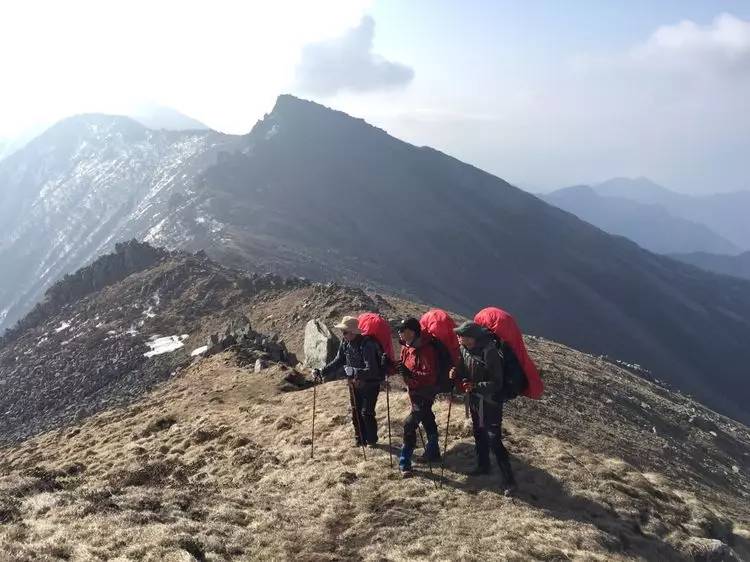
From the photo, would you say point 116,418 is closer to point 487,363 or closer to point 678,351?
point 487,363

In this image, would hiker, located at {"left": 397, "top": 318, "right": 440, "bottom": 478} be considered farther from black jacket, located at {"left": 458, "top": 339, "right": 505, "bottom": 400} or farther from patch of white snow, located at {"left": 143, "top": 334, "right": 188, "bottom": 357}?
patch of white snow, located at {"left": 143, "top": 334, "right": 188, "bottom": 357}

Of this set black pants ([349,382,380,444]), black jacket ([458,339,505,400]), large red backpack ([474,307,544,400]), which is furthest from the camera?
black pants ([349,382,380,444])

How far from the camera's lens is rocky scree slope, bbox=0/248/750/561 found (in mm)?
10680

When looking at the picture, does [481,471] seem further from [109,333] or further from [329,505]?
[109,333]

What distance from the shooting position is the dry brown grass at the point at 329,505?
10.4 m

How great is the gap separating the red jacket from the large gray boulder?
32.8ft

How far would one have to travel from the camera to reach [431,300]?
106 m

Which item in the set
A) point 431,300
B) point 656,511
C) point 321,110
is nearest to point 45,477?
point 656,511

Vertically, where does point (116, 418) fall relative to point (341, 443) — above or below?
below

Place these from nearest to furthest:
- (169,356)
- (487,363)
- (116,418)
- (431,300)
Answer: (487,363) → (116,418) → (169,356) → (431,300)

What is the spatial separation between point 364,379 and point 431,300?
9124 cm

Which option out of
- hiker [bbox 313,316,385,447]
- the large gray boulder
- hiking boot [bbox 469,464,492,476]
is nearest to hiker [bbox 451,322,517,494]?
hiking boot [bbox 469,464,492,476]

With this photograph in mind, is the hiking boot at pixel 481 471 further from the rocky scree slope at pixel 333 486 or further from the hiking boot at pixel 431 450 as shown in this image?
the hiking boot at pixel 431 450

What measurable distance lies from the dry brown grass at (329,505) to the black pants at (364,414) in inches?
18.8
